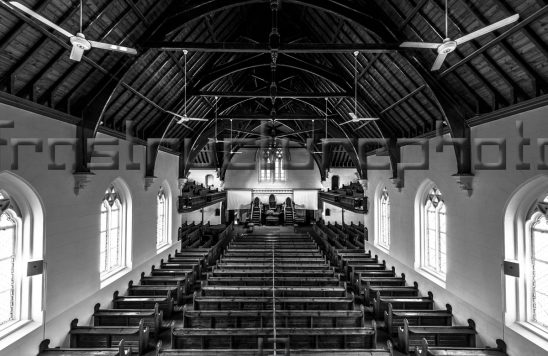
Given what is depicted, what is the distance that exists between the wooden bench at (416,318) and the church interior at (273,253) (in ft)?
0.16

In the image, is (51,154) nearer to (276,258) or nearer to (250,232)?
(276,258)

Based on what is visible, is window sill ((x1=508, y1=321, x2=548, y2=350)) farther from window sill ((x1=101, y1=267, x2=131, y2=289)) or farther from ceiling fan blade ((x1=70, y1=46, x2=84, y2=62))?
window sill ((x1=101, y1=267, x2=131, y2=289))

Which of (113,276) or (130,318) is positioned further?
(113,276)

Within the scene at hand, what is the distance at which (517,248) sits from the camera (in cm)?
741

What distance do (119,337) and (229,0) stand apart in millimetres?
9966

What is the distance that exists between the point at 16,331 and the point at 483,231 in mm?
11957

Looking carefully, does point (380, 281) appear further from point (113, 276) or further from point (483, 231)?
point (113, 276)

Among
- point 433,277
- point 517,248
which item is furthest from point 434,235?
point 517,248

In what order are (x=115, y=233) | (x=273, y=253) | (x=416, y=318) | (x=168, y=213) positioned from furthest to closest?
(x=168, y=213) → (x=273, y=253) → (x=115, y=233) → (x=416, y=318)

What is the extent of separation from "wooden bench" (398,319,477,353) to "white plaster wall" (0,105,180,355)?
926cm

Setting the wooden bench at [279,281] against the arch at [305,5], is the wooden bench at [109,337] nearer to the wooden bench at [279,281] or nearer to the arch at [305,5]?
the wooden bench at [279,281]

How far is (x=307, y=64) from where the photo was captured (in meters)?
12.9

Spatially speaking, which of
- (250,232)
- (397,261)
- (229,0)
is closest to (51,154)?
(229,0)

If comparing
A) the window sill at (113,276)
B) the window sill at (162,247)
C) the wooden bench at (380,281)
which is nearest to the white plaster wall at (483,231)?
the wooden bench at (380,281)
